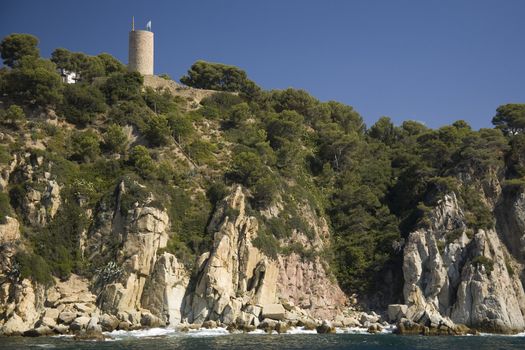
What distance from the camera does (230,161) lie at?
2948 inches

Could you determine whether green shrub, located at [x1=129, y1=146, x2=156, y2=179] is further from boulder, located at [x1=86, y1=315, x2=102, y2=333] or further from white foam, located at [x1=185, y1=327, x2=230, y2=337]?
boulder, located at [x1=86, y1=315, x2=102, y2=333]

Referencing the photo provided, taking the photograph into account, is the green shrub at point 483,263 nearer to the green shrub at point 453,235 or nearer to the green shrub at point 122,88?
the green shrub at point 453,235

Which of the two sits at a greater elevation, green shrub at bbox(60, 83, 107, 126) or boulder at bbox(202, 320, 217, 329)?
green shrub at bbox(60, 83, 107, 126)

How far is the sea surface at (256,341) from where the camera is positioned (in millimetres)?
44062

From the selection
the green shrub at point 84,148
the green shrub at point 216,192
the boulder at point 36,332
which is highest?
the green shrub at point 84,148

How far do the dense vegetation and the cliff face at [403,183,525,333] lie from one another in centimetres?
214

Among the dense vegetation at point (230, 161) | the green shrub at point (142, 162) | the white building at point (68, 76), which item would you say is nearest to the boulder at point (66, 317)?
the dense vegetation at point (230, 161)

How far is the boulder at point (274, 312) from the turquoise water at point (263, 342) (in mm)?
5236

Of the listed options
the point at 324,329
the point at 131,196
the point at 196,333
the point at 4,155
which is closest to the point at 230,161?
the point at 131,196

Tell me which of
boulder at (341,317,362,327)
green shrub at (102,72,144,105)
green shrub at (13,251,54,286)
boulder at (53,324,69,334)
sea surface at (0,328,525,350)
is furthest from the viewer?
green shrub at (102,72,144,105)

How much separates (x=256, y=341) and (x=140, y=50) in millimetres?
50024

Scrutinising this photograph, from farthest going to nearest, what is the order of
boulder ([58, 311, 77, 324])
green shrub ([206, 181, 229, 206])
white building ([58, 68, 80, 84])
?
white building ([58, 68, 80, 84])
green shrub ([206, 181, 229, 206])
boulder ([58, 311, 77, 324])

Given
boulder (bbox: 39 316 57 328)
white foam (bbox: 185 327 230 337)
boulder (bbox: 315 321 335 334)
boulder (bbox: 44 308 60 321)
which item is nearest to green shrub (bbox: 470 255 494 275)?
boulder (bbox: 315 321 335 334)

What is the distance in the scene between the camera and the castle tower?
8769 cm
